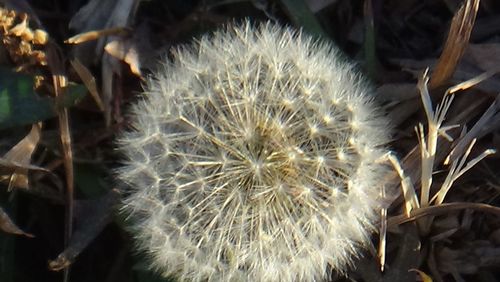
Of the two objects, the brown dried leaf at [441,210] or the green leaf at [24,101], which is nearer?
the brown dried leaf at [441,210]

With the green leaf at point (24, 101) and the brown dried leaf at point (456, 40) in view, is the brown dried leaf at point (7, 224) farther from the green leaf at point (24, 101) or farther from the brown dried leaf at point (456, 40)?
the brown dried leaf at point (456, 40)

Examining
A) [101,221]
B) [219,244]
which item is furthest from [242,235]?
[101,221]

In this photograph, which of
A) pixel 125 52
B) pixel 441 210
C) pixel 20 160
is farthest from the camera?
pixel 125 52

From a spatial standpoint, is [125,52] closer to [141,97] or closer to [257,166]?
[141,97]

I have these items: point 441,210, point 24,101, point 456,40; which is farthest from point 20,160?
point 456,40

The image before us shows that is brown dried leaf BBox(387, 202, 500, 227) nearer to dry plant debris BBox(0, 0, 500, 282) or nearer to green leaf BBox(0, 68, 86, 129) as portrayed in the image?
dry plant debris BBox(0, 0, 500, 282)

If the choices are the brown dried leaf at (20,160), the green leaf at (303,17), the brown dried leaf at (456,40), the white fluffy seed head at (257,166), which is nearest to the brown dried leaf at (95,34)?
the brown dried leaf at (20,160)

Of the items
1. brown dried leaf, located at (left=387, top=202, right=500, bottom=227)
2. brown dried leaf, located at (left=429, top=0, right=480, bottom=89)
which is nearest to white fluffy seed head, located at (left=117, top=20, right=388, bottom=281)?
brown dried leaf, located at (left=387, top=202, right=500, bottom=227)
